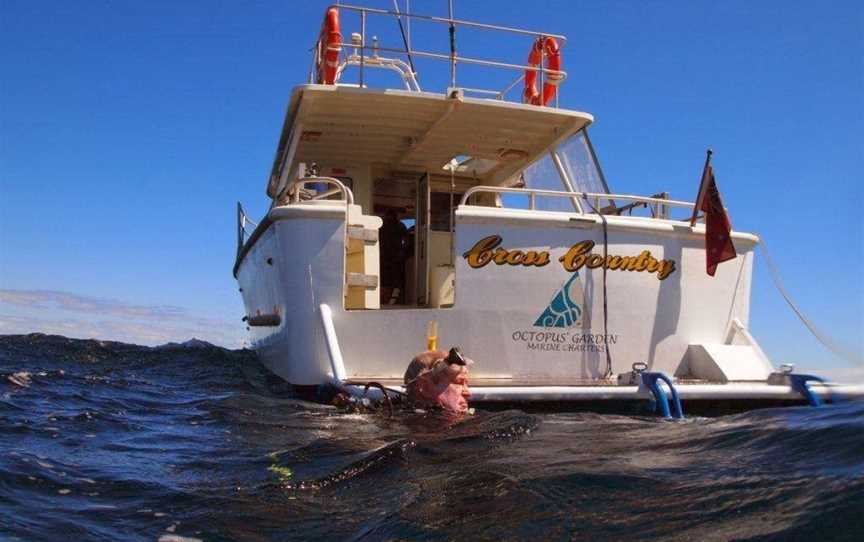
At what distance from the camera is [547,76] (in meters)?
8.98

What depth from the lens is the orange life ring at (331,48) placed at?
8.37 metres

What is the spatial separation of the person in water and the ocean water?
0.21 m

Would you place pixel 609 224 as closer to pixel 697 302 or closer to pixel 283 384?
pixel 697 302

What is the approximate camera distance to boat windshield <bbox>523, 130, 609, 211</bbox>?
345 inches

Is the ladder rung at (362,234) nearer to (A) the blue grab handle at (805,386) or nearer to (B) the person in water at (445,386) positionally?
(B) the person in water at (445,386)

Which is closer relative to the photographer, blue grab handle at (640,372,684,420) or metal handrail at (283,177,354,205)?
blue grab handle at (640,372,684,420)

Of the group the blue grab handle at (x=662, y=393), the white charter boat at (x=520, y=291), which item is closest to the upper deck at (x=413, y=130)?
the white charter boat at (x=520, y=291)

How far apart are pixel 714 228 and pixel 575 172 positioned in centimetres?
212

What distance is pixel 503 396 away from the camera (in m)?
5.98

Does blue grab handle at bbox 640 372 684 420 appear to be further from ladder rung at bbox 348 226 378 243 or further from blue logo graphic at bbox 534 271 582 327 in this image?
ladder rung at bbox 348 226 378 243

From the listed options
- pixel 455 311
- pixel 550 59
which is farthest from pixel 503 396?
pixel 550 59

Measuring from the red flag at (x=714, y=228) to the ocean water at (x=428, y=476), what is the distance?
2343 millimetres

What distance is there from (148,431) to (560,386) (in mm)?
3170

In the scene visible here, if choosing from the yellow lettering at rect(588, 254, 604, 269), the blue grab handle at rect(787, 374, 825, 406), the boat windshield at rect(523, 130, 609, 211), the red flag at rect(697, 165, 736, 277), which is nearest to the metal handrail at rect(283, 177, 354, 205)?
the yellow lettering at rect(588, 254, 604, 269)
